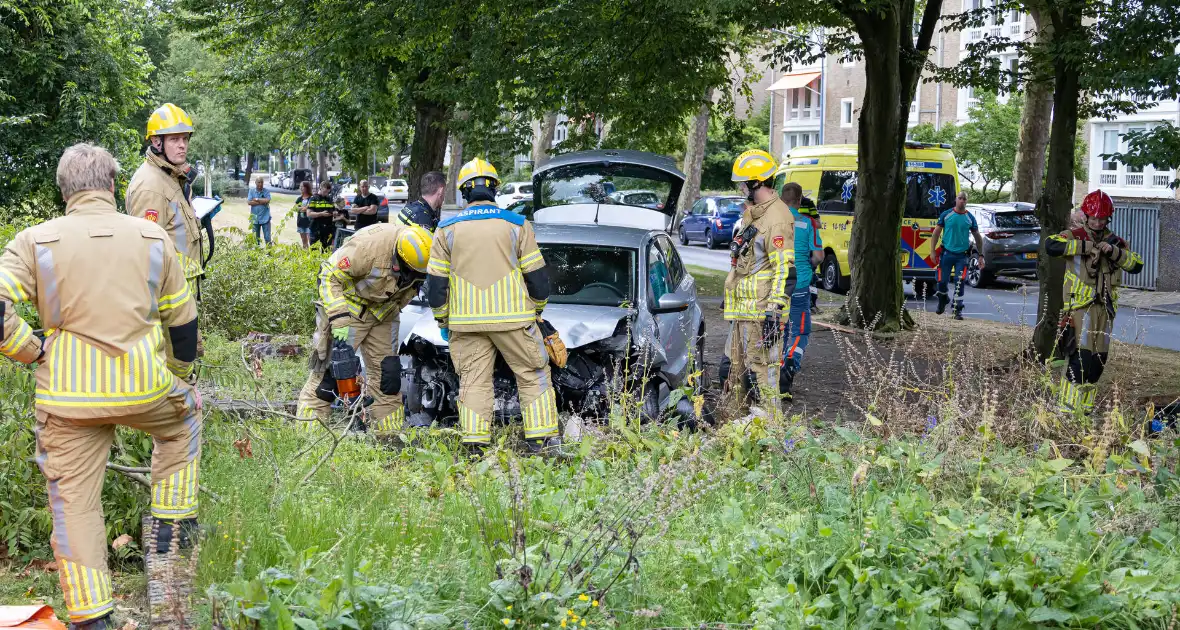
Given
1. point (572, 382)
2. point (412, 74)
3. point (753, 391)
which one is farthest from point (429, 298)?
point (412, 74)

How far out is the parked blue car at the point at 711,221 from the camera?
107 feet

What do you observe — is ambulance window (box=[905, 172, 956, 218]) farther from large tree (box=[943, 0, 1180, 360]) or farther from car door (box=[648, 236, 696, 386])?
car door (box=[648, 236, 696, 386])

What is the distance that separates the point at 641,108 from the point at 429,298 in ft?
27.4

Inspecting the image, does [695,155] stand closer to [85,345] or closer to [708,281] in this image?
[708,281]

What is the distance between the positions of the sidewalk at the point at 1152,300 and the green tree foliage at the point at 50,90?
1602 cm

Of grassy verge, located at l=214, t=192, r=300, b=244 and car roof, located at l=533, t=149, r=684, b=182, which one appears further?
grassy verge, located at l=214, t=192, r=300, b=244

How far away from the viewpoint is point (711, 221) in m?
33.0

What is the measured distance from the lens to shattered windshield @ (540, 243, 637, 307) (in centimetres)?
820

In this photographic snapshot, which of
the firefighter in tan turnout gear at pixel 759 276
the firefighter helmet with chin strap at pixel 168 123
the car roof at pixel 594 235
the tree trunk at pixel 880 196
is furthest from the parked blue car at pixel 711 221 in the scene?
the firefighter helmet with chin strap at pixel 168 123

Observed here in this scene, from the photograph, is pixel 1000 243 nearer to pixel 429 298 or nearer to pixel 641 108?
pixel 641 108

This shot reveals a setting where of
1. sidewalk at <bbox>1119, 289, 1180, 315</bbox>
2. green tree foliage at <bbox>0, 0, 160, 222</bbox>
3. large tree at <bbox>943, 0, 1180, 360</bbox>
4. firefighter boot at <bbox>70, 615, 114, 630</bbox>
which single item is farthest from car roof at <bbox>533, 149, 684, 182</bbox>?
sidewalk at <bbox>1119, 289, 1180, 315</bbox>

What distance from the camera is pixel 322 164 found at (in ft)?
163

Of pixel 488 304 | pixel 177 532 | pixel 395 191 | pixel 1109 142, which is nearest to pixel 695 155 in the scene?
pixel 1109 142

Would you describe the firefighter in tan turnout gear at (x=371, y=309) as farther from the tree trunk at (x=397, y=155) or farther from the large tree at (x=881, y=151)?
the tree trunk at (x=397, y=155)
